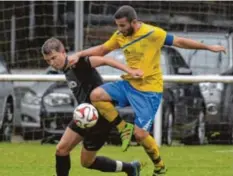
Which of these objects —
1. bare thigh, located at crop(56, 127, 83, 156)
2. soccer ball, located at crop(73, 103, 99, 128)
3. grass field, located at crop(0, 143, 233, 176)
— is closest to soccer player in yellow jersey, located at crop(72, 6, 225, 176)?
soccer ball, located at crop(73, 103, 99, 128)

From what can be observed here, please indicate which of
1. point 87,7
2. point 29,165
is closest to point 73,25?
point 87,7

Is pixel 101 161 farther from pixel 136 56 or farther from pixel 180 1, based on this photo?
pixel 180 1

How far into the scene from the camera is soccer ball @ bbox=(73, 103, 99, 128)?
30.3 feet

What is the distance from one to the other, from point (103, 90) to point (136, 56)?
0.54 metres

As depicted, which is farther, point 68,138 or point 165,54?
point 165,54

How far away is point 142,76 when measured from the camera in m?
9.65

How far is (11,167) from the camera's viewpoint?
11.9m

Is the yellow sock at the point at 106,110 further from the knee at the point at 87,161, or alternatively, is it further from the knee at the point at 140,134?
the knee at the point at 87,161

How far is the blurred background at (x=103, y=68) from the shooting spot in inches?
601

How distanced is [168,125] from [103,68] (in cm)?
136

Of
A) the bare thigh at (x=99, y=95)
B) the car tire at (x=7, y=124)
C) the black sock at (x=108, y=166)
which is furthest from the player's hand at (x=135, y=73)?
the car tire at (x=7, y=124)

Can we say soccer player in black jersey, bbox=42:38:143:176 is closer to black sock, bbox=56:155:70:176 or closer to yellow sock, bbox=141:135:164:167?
black sock, bbox=56:155:70:176

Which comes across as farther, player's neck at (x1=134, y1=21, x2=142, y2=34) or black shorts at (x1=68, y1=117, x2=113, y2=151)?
player's neck at (x1=134, y1=21, x2=142, y2=34)

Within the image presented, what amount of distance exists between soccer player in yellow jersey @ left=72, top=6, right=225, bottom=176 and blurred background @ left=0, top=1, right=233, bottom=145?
5119 millimetres
